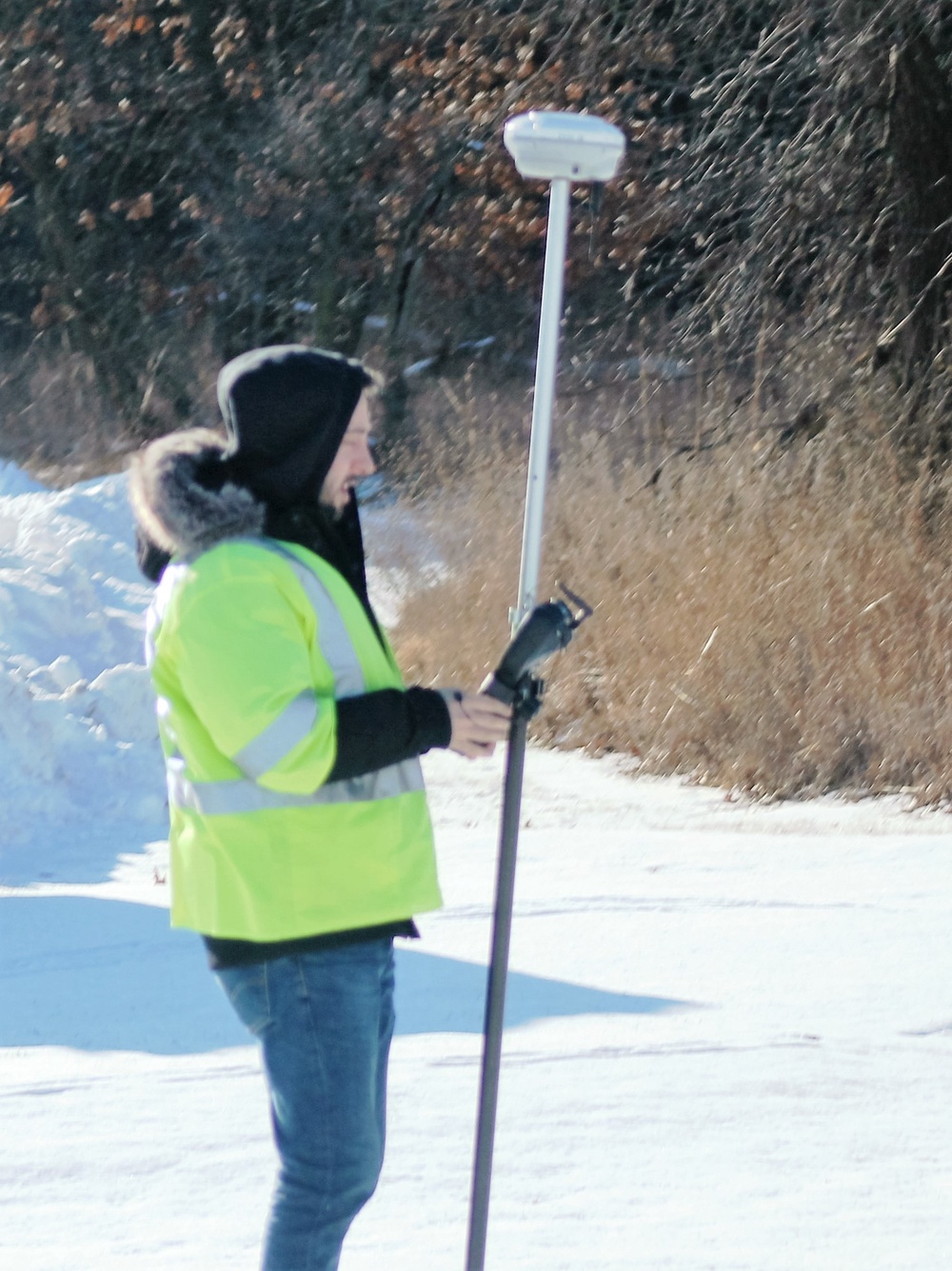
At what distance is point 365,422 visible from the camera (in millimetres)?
2641

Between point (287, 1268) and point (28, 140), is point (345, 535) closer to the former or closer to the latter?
point (287, 1268)

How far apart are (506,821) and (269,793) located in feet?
1.72

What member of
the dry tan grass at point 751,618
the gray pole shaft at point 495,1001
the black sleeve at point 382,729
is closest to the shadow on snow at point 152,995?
the gray pole shaft at point 495,1001

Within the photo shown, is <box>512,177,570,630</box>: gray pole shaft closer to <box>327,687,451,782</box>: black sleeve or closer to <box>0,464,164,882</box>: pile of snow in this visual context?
<box>327,687,451,782</box>: black sleeve

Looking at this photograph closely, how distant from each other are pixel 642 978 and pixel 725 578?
3615 mm

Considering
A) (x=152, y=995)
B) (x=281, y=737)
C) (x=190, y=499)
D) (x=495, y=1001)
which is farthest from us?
(x=152, y=995)

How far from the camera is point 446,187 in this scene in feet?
49.4

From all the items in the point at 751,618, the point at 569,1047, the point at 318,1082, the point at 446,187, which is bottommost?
the point at 751,618

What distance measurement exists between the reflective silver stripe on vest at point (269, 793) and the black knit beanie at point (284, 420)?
0.40 metres

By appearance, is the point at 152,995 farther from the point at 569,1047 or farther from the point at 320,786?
the point at 320,786

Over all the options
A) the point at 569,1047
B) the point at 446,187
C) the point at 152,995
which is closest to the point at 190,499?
the point at 569,1047

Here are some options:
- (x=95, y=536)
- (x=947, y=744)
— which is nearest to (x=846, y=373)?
(x=947, y=744)

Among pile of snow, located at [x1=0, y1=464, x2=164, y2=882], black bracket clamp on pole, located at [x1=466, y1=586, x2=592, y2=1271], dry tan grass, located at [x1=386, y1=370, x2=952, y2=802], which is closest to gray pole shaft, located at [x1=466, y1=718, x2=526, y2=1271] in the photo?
black bracket clamp on pole, located at [x1=466, y1=586, x2=592, y2=1271]

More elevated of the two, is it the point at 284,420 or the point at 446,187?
the point at 284,420
